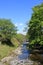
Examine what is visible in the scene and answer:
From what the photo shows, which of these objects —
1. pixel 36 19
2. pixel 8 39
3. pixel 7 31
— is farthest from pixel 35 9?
pixel 8 39

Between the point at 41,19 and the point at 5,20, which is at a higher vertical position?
the point at 5,20

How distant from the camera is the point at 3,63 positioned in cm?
4153

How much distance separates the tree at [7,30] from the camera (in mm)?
89125

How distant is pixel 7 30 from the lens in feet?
293

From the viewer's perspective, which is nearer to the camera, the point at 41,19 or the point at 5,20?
the point at 41,19

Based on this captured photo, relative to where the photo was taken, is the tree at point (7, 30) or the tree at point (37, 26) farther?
the tree at point (7, 30)

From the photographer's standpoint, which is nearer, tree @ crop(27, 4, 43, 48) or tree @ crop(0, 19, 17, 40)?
tree @ crop(27, 4, 43, 48)

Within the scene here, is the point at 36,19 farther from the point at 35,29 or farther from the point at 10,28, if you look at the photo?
the point at 10,28

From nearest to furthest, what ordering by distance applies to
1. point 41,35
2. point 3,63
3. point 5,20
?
1. point 3,63
2. point 41,35
3. point 5,20

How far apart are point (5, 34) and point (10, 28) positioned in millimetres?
3542

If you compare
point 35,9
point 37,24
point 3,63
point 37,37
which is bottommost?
point 3,63

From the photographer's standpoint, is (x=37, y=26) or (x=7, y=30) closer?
(x=37, y=26)

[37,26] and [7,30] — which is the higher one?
[7,30]

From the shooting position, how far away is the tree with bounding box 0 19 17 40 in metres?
89.1
